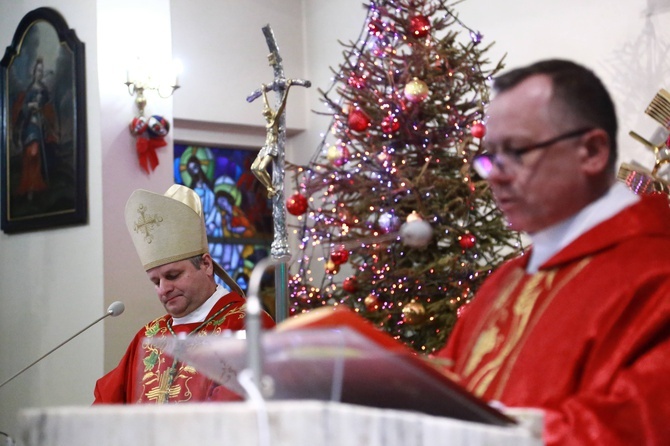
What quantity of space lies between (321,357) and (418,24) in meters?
3.68

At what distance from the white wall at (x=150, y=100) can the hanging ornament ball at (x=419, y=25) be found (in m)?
1.05

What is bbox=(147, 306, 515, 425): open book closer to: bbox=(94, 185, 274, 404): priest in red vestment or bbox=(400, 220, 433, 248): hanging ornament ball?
bbox=(400, 220, 433, 248): hanging ornament ball

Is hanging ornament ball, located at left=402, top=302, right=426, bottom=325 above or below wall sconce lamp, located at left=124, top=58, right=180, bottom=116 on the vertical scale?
below

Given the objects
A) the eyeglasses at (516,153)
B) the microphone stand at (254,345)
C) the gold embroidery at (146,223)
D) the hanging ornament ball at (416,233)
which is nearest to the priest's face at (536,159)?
the eyeglasses at (516,153)

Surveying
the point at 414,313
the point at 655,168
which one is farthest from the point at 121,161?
the point at 655,168

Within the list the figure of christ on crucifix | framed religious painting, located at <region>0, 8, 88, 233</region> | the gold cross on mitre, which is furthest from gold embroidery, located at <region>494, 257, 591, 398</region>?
framed religious painting, located at <region>0, 8, 88, 233</region>

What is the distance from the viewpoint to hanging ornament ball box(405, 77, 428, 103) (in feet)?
15.2

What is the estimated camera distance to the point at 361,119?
4.77 meters

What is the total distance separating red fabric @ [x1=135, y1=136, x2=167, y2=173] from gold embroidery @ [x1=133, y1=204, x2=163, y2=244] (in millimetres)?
1645

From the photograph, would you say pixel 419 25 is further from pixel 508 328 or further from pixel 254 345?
pixel 254 345

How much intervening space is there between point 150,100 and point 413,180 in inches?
79.1

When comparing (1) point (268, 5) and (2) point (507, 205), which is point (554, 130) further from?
(1) point (268, 5)

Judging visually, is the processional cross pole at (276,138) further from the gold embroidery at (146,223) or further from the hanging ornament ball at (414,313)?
the hanging ornament ball at (414,313)

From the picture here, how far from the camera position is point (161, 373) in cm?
387
